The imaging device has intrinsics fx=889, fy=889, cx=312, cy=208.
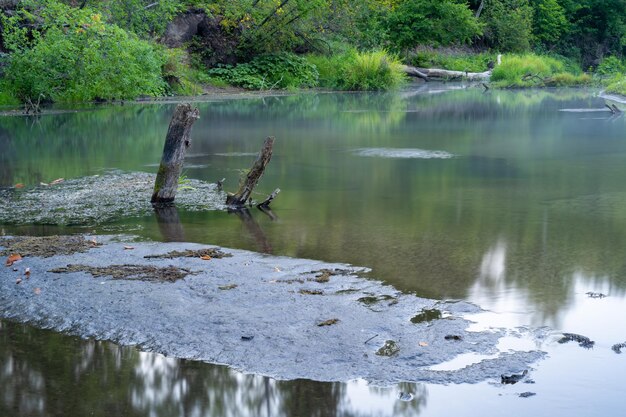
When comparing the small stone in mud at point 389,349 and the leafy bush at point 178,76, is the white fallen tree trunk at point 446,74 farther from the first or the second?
the small stone in mud at point 389,349

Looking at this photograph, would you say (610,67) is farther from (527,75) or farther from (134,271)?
(134,271)

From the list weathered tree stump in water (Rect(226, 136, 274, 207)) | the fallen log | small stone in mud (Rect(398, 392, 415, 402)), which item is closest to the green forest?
the fallen log

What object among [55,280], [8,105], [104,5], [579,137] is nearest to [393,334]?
[55,280]

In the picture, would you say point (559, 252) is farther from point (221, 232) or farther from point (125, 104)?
point (125, 104)

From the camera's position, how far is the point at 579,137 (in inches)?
835

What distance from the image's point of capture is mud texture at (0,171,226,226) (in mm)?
11469

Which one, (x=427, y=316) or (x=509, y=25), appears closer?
(x=427, y=316)

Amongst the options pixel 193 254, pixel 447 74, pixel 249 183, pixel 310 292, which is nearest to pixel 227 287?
pixel 310 292

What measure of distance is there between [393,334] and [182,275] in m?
2.36

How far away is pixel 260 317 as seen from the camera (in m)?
6.76

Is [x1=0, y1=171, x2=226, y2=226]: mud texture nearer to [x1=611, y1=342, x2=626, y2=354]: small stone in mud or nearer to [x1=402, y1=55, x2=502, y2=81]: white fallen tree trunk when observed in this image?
[x1=611, y1=342, x2=626, y2=354]: small stone in mud

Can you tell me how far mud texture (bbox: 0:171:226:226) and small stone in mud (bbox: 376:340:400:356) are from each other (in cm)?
576

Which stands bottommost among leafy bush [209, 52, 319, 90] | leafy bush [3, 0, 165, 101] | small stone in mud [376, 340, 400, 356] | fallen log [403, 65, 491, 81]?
fallen log [403, 65, 491, 81]

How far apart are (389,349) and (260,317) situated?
3.73 feet
